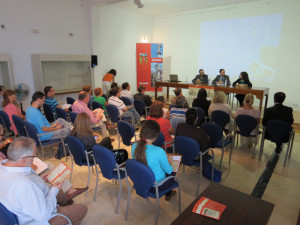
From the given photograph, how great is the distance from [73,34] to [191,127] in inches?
227

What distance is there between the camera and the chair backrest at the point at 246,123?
12.2ft

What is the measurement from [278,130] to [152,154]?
257cm

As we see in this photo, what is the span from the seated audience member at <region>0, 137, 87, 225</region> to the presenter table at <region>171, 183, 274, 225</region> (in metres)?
0.99

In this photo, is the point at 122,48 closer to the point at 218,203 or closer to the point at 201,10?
the point at 201,10

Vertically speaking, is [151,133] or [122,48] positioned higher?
[122,48]

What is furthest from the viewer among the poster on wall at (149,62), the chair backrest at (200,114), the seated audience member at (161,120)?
the poster on wall at (149,62)

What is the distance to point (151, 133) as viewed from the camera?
2209mm

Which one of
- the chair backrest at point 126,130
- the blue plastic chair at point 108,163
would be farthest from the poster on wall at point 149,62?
the blue plastic chair at point 108,163

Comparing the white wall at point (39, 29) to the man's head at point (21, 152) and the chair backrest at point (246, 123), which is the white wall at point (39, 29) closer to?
the man's head at point (21, 152)

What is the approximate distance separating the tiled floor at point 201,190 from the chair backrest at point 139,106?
2231 mm

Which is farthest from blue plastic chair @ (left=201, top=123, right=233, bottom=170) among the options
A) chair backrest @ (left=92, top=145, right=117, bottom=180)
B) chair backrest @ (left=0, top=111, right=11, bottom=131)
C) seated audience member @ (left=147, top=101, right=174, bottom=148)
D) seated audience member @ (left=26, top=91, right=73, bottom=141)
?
chair backrest @ (left=0, top=111, right=11, bottom=131)

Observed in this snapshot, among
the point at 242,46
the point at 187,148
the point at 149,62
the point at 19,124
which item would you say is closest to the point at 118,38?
the point at 149,62

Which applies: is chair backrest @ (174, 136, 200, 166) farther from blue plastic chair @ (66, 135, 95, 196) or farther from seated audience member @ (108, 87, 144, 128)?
seated audience member @ (108, 87, 144, 128)

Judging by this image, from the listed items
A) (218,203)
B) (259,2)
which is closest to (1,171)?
(218,203)
